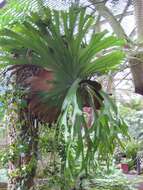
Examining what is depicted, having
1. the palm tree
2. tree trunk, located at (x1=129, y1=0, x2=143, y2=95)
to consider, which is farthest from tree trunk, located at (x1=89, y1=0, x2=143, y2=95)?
the palm tree

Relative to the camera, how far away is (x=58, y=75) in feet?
6.06

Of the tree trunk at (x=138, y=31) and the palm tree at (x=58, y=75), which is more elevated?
the tree trunk at (x=138, y=31)

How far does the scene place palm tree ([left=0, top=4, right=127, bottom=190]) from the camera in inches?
72.2

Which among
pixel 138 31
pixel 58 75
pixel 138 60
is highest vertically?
pixel 138 31

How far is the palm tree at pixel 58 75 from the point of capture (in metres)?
1.83

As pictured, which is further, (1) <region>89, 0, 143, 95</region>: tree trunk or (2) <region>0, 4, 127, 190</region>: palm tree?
(1) <region>89, 0, 143, 95</region>: tree trunk

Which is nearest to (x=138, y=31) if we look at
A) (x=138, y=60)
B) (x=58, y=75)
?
(x=138, y=60)

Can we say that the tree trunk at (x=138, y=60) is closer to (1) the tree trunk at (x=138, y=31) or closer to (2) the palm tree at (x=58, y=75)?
(1) the tree trunk at (x=138, y=31)

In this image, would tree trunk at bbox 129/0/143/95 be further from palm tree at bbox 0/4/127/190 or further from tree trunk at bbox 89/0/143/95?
palm tree at bbox 0/4/127/190

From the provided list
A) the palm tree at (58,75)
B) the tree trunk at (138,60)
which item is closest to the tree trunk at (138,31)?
the tree trunk at (138,60)

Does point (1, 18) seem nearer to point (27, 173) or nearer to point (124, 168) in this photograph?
point (27, 173)

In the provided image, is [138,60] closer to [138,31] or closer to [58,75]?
[138,31]

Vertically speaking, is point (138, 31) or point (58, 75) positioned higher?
point (138, 31)

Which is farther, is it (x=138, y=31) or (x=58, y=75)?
(x=138, y=31)
